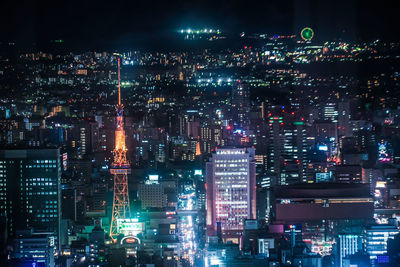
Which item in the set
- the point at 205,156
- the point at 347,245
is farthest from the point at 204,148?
the point at 347,245

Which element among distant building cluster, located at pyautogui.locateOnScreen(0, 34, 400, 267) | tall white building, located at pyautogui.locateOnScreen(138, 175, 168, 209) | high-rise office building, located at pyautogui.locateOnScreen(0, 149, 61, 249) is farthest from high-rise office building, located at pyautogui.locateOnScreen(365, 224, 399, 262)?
high-rise office building, located at pyautogui.locateOnScreen(0, 149, 61, 249)

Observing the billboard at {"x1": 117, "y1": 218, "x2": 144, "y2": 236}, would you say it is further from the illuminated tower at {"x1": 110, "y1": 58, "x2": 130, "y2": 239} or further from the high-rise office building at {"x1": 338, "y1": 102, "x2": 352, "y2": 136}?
the high-rise office building at {"x1": 338, "y1": 102, "x2": 352, "y2": 136}

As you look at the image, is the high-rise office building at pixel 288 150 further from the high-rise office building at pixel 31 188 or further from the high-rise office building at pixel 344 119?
the high-rise office building at pixel 31 188

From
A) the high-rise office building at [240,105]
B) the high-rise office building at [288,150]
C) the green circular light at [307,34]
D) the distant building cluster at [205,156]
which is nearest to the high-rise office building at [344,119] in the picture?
the distant building cluster at [205,156]

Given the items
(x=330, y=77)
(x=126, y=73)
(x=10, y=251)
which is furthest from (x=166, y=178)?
(x=10, y=251)

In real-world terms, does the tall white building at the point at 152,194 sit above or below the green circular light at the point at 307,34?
below

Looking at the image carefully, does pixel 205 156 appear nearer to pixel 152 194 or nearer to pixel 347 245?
pixel 152 194

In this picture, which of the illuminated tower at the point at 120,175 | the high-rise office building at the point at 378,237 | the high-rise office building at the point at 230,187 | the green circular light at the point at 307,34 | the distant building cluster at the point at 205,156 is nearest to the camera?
the high-rise office building at the point at 378,237
